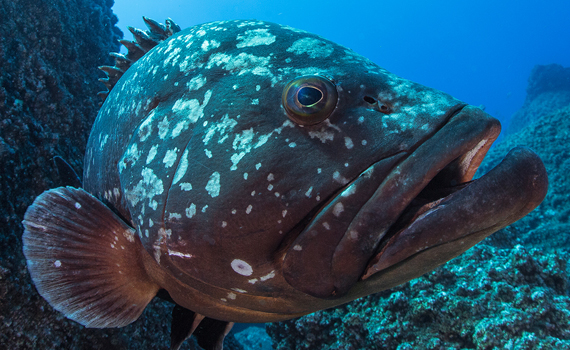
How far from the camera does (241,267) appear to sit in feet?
5.15

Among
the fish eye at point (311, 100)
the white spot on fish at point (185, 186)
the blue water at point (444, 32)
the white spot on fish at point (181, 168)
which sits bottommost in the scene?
the white spot on fish at point (185, 186)

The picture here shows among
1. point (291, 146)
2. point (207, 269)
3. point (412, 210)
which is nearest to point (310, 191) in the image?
point (291, 146)

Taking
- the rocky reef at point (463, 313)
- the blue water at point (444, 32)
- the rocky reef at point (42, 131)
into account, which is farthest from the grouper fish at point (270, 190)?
the blue water at point (444, 32)

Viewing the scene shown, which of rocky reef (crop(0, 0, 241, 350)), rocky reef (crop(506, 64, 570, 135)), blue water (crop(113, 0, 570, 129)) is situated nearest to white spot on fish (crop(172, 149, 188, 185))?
rocky reef (crop(0, 0, 241, 350))

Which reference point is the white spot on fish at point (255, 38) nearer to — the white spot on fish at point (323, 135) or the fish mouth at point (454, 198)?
the white spot on fish at point (323, 135)

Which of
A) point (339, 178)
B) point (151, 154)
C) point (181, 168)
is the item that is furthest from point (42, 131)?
point (339, 178)

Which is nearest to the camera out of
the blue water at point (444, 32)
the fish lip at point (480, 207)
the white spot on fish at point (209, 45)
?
the fish lip at point (480, 207)

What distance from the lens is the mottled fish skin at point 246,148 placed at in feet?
4.58

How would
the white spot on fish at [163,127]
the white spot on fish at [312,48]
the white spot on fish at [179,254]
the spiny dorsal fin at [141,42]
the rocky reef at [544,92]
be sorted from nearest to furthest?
the white spot on fish at [179,254] → the white spot on fish at [312,48] → the white spot on fish at [163,127] → the spiny dorsal fin at [141,42] → the rocky reef at [544,92]

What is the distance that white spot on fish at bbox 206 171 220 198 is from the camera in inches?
60.7

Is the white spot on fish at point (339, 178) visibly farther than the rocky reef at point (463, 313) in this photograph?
No

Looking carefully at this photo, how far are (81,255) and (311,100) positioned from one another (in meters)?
1.80

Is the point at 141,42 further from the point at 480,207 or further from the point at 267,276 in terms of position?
the point at 480,207

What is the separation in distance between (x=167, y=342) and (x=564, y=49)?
534 feet
